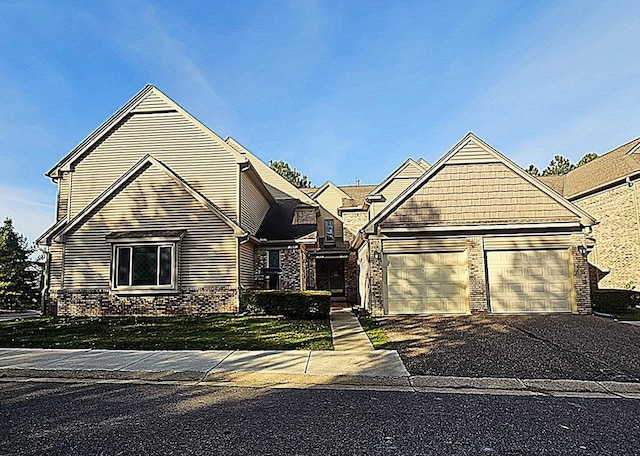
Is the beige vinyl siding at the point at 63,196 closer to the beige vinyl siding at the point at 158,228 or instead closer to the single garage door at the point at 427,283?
the beige vinyl siding at the point at 158,228

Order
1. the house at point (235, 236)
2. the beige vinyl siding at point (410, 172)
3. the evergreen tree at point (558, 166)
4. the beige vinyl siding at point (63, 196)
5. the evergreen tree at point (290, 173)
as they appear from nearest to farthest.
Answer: the house at point (235, 236) → the beige vinyl siding at point (63, 196) → the beige vinyl siding at point (410, 172) → the evergreen tree at point (558, 166) → the evergreen tree at point (290, 173)

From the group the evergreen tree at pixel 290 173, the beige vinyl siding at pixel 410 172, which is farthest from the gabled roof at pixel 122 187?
the evergreen tree at pixel 290 173

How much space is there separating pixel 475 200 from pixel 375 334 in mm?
6617

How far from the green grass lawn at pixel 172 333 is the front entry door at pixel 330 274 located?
11915 mm

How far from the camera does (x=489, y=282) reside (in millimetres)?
13914

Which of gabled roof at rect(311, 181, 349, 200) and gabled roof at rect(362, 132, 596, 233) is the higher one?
gabled roof at rect(311, 181, 349, 200)

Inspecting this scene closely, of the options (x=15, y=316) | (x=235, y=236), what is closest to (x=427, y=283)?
(x=235, y=236)

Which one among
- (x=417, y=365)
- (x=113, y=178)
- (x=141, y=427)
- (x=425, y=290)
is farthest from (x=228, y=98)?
(x=141, y=427)

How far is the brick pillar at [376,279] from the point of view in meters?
14.0

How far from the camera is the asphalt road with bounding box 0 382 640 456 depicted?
386cm

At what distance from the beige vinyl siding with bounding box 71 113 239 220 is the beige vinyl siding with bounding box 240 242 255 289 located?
79.4 inches

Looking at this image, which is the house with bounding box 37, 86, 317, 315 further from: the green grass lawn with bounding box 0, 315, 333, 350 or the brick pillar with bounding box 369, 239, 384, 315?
the brick pillar with bounding box 369, 239, 384, 315

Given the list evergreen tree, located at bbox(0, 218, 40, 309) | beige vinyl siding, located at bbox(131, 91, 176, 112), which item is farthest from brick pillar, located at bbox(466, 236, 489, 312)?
evergreen tree, located at bbox(0, 218, 40, 309)

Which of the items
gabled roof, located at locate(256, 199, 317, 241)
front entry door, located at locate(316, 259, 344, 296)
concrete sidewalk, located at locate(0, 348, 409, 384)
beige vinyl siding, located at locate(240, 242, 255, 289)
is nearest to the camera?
concrete sidewalk, located at locate(0, 348, 409, 384)
